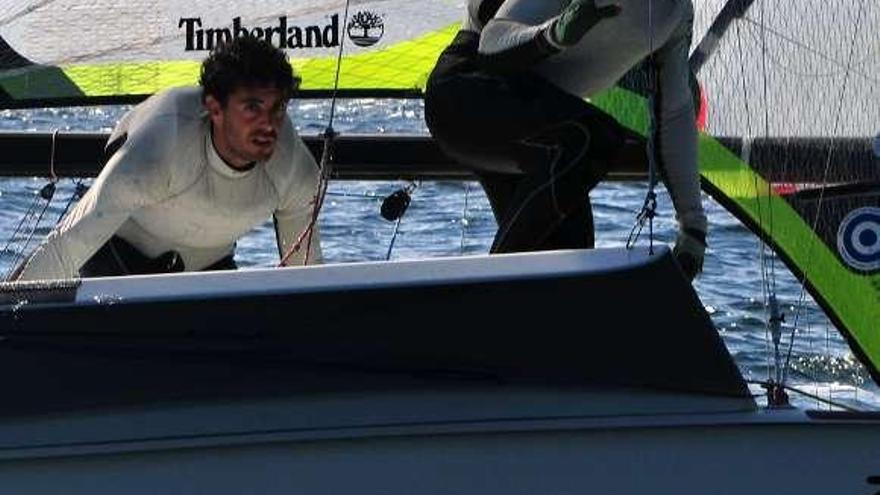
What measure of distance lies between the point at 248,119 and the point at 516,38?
359 mm

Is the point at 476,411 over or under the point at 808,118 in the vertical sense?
under

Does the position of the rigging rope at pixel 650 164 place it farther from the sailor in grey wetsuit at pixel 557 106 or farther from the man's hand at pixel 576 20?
the man's hand at pixel 576 20

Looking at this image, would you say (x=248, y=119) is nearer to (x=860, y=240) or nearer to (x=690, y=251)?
(x=690, y=251)

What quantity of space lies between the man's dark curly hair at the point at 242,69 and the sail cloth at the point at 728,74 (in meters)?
0.65

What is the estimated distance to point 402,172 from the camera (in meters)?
3.80

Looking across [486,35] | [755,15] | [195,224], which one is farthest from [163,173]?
[755,15]

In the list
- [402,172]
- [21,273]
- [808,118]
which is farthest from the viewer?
[402,172]

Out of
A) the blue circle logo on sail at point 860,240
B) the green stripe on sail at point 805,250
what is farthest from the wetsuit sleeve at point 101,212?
the blue circle logo on sail at point 860,240

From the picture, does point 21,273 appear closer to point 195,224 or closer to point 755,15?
point 195,224

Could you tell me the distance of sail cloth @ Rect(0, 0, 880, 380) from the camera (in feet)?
11.6

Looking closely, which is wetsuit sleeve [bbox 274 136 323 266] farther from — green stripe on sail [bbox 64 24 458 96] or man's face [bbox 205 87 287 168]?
green stripe on sail [bbox 64 24 458 96]

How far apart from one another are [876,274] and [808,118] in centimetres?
26

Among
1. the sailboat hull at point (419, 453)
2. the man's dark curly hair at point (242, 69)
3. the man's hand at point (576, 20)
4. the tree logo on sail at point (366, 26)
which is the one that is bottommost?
the sailboat hull at point (419, 453)

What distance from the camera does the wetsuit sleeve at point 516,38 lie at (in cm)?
305
